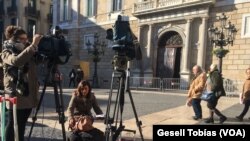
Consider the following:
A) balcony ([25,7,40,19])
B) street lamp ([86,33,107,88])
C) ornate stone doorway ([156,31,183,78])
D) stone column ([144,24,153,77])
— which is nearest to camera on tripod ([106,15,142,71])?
ornate stone doorway ([156,31,183,78])

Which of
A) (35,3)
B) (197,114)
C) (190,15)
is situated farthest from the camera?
(35,3)

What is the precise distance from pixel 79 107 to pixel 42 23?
34.2m

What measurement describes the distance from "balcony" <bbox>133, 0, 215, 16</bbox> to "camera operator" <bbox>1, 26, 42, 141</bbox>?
16.2 metres

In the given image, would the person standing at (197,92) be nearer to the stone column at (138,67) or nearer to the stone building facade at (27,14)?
the stone column at (138,67)

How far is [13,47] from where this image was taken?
399 cm

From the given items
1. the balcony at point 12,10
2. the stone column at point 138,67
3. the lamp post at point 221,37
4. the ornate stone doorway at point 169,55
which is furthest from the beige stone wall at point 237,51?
the balcony at point 12,10

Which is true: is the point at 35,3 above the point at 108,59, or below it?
above

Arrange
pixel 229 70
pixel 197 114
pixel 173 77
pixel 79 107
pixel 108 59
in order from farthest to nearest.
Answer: pixel 108 59 < pixel 173 77 < pixel 229 70 < pixel 197 114 < pixel 79 107

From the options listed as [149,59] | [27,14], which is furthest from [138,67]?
[27,14]

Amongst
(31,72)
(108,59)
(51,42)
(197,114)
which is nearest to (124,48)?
(51,42)

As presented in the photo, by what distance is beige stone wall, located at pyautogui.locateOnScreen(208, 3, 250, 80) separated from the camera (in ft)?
58.5

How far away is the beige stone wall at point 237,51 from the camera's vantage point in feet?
58.5

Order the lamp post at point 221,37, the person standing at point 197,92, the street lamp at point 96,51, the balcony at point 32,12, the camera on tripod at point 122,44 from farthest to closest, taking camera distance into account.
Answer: the balcony at point 32,12
the street lamp at point 96,51
the lamp post at point 221,37
the person standing at point 197,92
the camera on tripod at point 122,44

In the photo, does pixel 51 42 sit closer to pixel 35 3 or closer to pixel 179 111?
pixel 179 111
